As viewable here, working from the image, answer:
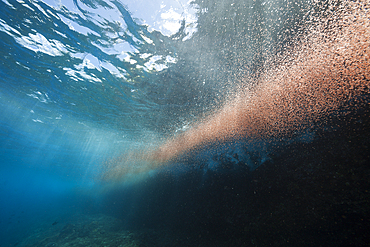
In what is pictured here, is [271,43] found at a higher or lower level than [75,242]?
higher

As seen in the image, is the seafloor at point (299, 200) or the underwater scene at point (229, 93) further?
the underwater scene at point (229, 93)

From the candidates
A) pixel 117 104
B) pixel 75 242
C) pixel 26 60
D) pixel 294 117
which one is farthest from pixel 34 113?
pixel 294 117

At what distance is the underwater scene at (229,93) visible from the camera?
522cm

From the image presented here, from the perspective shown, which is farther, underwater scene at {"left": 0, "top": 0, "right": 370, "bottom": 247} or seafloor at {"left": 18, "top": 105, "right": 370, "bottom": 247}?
underwater scene at {"left": 0, "top": 0, "right": 370, "bottom": 247}

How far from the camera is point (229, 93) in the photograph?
932 centimetres

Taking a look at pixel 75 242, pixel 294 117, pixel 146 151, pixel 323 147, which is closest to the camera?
pixel 323 147

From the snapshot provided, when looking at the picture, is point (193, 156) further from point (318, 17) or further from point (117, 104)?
point (318, 17)

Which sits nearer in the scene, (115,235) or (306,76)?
(306,76)

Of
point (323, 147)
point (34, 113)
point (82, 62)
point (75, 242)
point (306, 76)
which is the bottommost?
point (75, 242)

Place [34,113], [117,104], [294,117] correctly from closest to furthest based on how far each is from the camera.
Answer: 1. [294,117]
2. [117,104]
3. [34,113]

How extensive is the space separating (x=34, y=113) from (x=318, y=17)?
24.5 m

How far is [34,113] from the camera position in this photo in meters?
15.9

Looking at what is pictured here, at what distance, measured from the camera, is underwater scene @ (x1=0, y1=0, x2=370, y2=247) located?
17.1 ft

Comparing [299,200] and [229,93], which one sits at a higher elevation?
[229,93]
